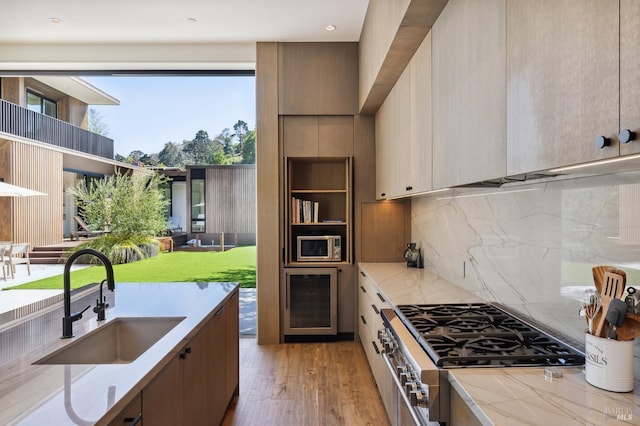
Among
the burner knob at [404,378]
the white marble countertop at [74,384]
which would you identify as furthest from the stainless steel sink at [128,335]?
the burner knob at [404,378]

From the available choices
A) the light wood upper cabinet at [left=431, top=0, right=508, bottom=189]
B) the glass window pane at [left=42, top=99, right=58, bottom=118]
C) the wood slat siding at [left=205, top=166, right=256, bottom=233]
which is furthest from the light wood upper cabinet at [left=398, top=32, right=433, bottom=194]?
the glass window pane at [left=42, top=99, right=58, bottom=118]

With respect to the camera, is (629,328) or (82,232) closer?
(629,328)

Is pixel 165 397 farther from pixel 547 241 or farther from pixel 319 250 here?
pixel 319 250

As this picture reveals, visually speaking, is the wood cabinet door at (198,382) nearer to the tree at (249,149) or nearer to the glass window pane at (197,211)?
the tree at (249,149)

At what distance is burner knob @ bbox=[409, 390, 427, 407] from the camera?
129cm

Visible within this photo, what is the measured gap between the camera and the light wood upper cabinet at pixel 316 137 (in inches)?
162

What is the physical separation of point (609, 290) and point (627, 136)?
0.56 m

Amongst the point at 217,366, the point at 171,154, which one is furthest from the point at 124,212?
the point at 217,366

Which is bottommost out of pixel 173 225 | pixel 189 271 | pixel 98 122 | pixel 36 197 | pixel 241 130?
pixel 189 271

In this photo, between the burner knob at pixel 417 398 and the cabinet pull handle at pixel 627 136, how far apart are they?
38.8 inches

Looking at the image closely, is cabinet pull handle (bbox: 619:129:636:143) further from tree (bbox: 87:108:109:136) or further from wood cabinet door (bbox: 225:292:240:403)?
tree (bbox: 87:108:109:136)

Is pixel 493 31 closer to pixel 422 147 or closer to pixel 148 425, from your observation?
pixel 422 147

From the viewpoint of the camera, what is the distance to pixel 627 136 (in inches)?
29.3

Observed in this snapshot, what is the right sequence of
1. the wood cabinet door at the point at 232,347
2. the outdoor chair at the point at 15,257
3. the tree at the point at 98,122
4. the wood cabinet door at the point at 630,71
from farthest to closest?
the outdoor chair at the point at 15,257 → the tree at the point at 98,122 → the wood cabinet door at the point at 232,347 → the wood cabinet door at the point at 630,71
